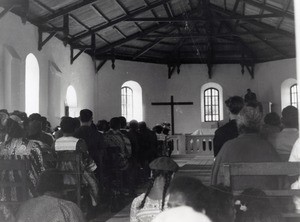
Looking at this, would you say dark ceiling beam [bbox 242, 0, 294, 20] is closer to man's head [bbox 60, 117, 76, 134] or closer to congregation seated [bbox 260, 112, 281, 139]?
congregation seated [bbox 260, 112, 281, 139]

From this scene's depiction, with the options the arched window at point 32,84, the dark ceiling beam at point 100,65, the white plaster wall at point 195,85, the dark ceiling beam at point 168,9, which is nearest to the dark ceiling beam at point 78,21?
the arched window at point 32,84

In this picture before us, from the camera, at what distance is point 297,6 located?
7.47 feet

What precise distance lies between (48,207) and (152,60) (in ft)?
63.0

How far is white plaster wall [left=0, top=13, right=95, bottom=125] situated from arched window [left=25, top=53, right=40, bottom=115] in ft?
0.67

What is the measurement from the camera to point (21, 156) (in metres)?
4.93

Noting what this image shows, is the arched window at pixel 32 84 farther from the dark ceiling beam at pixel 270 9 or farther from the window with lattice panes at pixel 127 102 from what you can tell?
the window with lattice panes at pixel 127 102

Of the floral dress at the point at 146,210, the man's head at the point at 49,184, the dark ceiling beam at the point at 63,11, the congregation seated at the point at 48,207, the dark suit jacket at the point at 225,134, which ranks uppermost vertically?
the dark ceiling beam at the point at 63,11

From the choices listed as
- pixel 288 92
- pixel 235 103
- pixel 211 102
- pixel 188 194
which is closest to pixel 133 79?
pixel 211 102

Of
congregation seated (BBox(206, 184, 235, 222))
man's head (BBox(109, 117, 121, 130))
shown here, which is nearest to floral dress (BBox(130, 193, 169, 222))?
congregation seated (BBox(206, 184, 235, 222))

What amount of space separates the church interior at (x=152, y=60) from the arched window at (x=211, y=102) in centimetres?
5

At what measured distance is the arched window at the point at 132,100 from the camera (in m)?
21.6

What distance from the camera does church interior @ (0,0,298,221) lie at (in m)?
13.2

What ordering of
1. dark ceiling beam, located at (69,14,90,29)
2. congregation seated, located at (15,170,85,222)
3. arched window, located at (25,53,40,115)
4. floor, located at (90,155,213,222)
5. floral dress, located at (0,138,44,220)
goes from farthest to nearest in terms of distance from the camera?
dark ceiling beam, located at (69,14,90,29) < arched window, located at (25,53,40,115) < floor, located at (90,155,213,222) < floral dress, located at (0,138,44,220) < congregation seated, located at (15,170,85,222)

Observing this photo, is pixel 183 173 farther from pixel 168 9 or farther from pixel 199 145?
pixel 168 9
